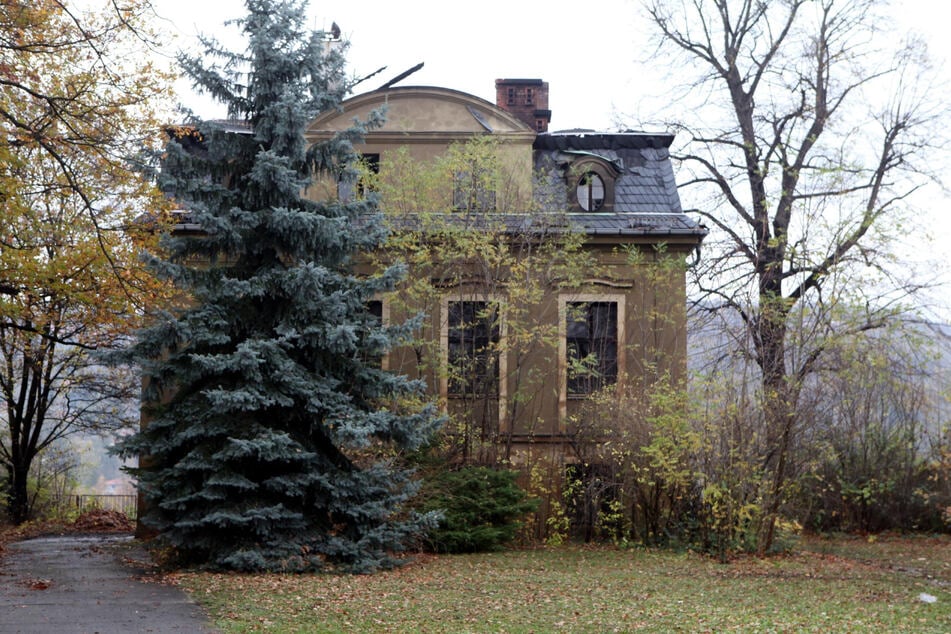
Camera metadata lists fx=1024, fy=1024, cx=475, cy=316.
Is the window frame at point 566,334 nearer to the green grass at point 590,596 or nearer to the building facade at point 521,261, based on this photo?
the building facade at point 521,261

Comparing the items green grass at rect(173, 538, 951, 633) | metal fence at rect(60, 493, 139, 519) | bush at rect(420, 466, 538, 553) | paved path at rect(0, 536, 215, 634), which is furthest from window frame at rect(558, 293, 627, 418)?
metal fence at rect(60, 493, 139, 519)

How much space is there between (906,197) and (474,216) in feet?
35.7

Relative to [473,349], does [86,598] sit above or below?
below

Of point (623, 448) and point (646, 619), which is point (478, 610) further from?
point (623, 448)

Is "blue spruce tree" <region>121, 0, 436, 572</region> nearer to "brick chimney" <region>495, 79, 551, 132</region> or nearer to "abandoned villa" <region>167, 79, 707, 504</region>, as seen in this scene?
"abandoned villa" <region>167, 79, 707, 504</region>

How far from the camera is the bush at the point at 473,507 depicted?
1791 centimetres

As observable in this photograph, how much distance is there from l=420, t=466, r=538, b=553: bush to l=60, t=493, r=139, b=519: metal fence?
12918mm

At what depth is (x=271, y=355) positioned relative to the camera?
583 inches

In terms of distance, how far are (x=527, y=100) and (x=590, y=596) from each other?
50.5 feet

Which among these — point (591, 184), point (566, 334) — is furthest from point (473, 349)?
point (591, 184)

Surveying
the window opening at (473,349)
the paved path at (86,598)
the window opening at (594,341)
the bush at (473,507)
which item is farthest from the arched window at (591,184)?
the paved path at (86,598)

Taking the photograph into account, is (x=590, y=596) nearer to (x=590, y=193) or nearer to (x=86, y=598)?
(x=86, y=598)

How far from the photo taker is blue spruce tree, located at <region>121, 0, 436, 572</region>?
14.6 metres

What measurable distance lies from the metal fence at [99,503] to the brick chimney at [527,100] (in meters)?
14.7
